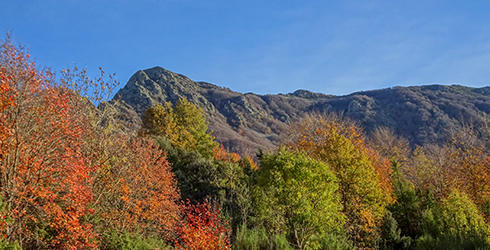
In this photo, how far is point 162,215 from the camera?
55.7 ft

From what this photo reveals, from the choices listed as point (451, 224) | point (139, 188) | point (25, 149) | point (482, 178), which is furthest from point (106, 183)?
point (482, 178)

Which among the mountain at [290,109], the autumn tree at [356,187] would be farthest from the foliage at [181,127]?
the mountain at [290,109]

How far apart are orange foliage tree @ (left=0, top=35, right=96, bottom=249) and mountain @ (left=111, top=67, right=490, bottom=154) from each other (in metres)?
76.3

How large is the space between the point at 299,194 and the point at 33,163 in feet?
31.0

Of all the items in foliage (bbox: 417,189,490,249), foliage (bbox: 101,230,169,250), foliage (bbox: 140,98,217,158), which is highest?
foliage (bbox: 140,98,217,158)

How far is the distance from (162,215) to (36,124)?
9113mm

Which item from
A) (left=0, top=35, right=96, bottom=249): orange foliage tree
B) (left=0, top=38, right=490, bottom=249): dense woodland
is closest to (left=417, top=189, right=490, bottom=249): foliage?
(left=0, top=38, right=490, bottom=249): dense woodland

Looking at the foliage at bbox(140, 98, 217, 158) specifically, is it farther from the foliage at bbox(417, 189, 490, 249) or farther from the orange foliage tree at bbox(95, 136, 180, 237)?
the foliage at bbox(417, 189, 490, 249)

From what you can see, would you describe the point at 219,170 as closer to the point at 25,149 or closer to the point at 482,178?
the point at 25,149

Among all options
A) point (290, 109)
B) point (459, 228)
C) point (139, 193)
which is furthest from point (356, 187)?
point (290, 109)

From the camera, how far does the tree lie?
1154cm

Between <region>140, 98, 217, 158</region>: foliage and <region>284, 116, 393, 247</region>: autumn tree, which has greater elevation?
<region>140, 98, 217, 158</region>: foliage

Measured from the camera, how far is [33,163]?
9.14 metres

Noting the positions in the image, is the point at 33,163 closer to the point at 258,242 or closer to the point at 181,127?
the point at 258,242
